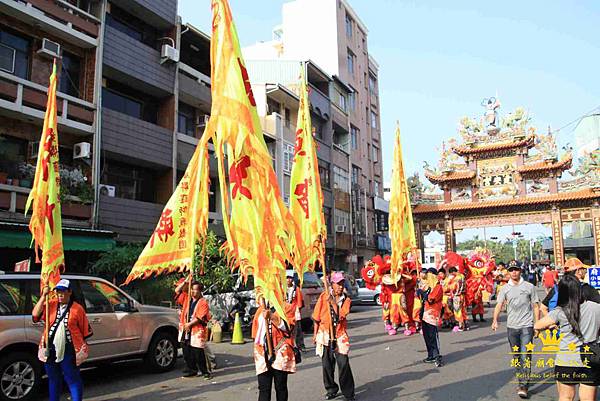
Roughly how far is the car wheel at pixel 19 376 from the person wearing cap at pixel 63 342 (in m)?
1.13

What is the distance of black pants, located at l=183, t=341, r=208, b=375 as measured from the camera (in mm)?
8297

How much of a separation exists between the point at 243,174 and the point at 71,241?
10190 mm

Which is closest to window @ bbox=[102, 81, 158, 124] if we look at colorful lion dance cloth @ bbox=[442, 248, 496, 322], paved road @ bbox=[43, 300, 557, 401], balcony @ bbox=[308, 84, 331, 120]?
paved road @ bbox=[43, 300, 557, 401]

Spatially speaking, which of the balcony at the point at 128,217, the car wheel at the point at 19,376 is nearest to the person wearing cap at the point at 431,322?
the car wheel at the point at 19,376

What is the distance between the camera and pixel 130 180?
1806cm

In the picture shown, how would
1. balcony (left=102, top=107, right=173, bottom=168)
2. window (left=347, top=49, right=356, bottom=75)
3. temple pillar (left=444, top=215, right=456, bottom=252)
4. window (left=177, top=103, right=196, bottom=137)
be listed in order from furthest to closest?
window (left=347, top=49, right=356, bottom=75) < temple pillar (left=444, top=215, right=456, bottom=252) < window (left=177, top=103, right=196, bottom=137) < balcony (left=102, top=107, right=173, bottom=168)

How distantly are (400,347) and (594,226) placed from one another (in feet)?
72.4

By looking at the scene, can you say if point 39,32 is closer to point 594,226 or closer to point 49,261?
point 49,261

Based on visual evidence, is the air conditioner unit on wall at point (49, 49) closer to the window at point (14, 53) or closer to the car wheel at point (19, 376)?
the window at point (14, 53)

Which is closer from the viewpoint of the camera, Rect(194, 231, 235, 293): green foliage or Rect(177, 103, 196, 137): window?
Rect(194, 231, 235, 293): green foliage

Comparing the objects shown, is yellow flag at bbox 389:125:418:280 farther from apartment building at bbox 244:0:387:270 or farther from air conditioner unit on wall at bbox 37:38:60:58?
apartment building at bbox 244:0:387:270

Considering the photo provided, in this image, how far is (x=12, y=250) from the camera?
13.6m

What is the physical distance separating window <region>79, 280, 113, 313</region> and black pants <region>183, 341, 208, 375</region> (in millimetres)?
1449

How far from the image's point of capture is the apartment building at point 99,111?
44.4 feet
